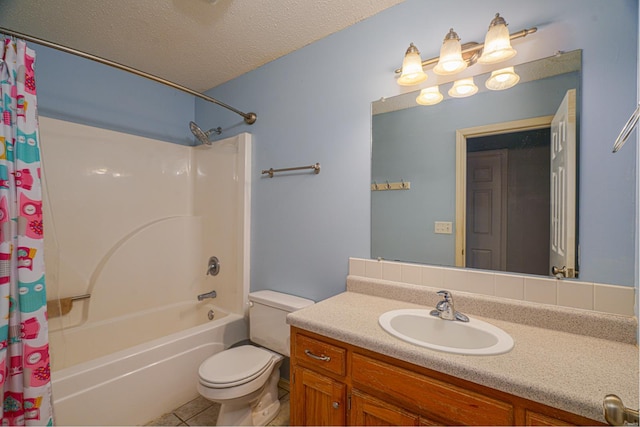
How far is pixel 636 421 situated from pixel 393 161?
4.01 ft

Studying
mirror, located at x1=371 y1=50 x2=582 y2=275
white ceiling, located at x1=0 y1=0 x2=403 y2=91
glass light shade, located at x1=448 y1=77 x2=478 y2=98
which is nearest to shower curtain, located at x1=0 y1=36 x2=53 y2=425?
white ceiling, located at x1=0 y1=0 x2=403 y2=91

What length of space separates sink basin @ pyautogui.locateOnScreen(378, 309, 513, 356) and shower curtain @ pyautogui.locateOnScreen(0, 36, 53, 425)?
144 centimetres

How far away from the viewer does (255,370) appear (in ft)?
4.97

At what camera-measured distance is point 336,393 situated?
1.10 metres

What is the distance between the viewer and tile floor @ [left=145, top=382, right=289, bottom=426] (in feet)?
5.40

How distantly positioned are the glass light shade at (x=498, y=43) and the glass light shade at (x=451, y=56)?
3.9 inches

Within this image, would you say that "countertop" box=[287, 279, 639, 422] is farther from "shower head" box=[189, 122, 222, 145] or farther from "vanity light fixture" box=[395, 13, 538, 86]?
"shower head" box=[189, 122, 222, 145]

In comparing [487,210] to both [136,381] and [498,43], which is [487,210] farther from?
[136,381]

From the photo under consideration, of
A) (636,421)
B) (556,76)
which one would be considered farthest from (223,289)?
(556,76)

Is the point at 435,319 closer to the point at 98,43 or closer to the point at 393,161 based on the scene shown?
the point at 393,161

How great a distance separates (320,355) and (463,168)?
109cm

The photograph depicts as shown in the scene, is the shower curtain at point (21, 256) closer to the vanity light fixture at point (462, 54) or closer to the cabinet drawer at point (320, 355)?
the cabinet drawer at point (320, 355)

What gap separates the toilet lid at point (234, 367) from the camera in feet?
4.66

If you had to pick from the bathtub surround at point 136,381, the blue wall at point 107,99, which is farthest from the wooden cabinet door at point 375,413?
the blue wall at point 107,99
